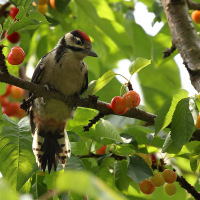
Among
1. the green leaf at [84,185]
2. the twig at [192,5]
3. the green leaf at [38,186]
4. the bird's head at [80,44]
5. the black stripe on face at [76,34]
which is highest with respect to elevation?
the green leaf at [84,185]

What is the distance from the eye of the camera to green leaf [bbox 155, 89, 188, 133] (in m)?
2.25

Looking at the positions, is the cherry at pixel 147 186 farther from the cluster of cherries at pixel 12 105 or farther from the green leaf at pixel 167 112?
Result: the cluster of cherries at pixel 12 105

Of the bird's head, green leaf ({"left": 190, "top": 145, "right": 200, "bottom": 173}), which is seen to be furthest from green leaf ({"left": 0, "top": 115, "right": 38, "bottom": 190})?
the bird's head

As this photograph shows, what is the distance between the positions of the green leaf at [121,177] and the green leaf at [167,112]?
1.85 feet

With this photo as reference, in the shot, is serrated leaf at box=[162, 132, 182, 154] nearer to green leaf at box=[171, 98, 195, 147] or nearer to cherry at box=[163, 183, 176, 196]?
green leaf at box=[171, 98, 195, 147]

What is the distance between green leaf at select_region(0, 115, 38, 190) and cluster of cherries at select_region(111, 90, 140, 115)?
0.67m

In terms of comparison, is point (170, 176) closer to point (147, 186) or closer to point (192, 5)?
point (147, 186)

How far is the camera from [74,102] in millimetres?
2752

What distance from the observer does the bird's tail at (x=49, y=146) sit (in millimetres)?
3148

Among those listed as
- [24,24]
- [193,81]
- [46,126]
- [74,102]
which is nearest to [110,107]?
[74,102]

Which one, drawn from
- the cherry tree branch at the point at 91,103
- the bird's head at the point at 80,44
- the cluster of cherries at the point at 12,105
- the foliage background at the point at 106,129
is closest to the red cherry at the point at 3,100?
the cluster of cherries at the point at 12,105

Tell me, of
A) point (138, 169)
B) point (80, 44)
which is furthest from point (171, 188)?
point (80, 44)

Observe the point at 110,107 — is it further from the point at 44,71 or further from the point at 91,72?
the point at 91,72

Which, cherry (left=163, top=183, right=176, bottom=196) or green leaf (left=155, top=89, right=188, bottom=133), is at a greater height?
green leaf (left=155, top=89, right=188, bottom=133)
